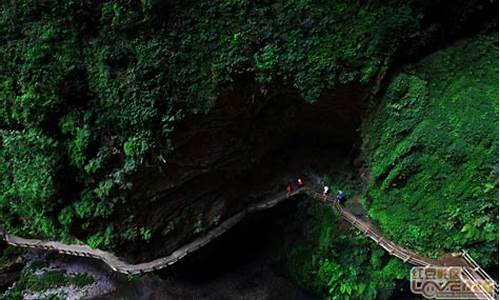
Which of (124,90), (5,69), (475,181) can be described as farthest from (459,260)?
(5,69)

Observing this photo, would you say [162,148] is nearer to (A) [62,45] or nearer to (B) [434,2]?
(A) [62,45]

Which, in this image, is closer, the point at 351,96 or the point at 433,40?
the point at 433,40

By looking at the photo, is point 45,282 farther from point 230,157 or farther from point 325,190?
point 325,190

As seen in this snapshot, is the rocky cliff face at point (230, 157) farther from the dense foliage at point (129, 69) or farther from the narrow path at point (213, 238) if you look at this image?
the dense foliage at point (129, 69)

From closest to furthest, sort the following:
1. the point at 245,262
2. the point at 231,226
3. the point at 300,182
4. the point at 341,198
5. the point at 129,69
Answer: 1. the point at 129,69
2. the point at 341,198
3. the point at 231,226
4. the point at 300,182
5. the point at 245,262
